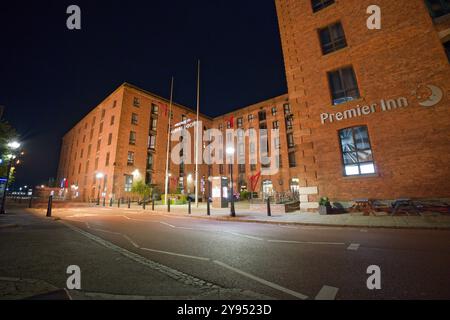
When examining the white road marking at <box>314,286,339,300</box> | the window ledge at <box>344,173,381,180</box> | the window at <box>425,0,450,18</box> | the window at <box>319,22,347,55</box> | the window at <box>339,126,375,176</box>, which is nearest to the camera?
the white road marking at <box>314,286,339,300</box>

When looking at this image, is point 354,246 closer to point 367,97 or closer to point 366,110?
Answer: point 366,110

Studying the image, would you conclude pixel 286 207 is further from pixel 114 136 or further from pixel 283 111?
pixel 114 136

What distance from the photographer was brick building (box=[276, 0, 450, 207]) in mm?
9727

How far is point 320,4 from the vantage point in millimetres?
14594

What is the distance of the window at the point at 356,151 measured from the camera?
11148mm

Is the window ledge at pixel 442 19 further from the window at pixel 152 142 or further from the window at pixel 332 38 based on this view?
the window at pixel 152 142

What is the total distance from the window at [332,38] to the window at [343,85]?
1781mm

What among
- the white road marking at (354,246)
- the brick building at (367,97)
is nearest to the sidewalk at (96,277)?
the white road marking at (354,246)

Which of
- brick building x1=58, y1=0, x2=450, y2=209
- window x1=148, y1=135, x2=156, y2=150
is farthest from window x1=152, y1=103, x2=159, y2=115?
brick building x1=58, y1=0, x2=450, y2=209

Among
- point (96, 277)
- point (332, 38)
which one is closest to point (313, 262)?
point (96, 277)

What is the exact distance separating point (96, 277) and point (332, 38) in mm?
17482

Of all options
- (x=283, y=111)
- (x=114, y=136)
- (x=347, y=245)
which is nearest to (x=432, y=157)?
(x=347, y=245)

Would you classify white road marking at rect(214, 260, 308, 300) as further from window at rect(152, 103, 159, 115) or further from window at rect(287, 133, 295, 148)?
window at rect(152, 103, 159, 115)
